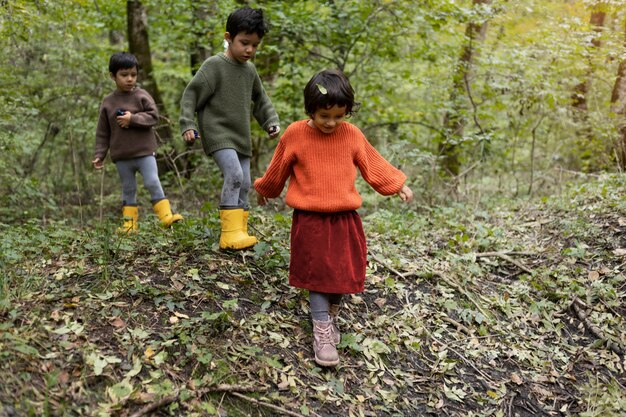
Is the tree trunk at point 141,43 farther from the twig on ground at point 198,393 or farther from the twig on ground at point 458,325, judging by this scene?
the twig on ground at point 198,393

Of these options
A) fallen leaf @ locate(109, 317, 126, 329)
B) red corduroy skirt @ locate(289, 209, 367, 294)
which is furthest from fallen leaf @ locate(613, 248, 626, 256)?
fallen leaf @ locate(109, 317, 126, 329)

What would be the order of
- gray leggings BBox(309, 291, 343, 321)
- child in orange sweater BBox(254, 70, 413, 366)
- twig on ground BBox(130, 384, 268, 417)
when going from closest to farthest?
1. twig on ground BBox(130, 384, 268, 417)
2. child in orange sweater BBox(254, 70, 413, 366)
3. gray leggings BBox(309, 291, 343, 321)

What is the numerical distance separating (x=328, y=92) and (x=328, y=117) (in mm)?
181

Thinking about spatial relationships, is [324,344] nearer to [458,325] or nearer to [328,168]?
[328,168]

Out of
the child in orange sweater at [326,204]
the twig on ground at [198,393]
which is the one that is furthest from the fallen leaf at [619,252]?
the twig on ground at [198,393]

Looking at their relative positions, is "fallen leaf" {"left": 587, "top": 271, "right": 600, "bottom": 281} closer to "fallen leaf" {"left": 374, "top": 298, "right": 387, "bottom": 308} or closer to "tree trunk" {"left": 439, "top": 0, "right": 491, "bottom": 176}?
"fallen leaf" {"left": 374, "top": 298, "right": 387, "bottom": 308}

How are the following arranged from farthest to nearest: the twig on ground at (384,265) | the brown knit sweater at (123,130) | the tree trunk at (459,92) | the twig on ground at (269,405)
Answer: the tree trunk at (459,92) < the brown knit sweater at (123,130) < the twig on ground at (384,265) < the twig on ground at (269,405)

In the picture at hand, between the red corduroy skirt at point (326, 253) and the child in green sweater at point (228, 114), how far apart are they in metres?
0.96

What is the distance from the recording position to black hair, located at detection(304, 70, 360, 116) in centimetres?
305

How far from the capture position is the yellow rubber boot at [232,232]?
4141 mm

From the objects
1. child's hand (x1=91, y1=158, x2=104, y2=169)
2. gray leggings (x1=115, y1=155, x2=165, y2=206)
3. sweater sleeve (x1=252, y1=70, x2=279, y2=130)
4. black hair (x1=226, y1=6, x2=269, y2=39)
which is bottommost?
gray leggings (x1=115, y1=155, x2=165, y2=206)

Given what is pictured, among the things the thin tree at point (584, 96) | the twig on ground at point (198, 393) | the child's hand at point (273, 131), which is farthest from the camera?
the thin tree at point (584, 96)

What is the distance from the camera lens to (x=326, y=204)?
10.6 feet

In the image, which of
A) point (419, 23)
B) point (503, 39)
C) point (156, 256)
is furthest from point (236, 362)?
point (503, 39)
